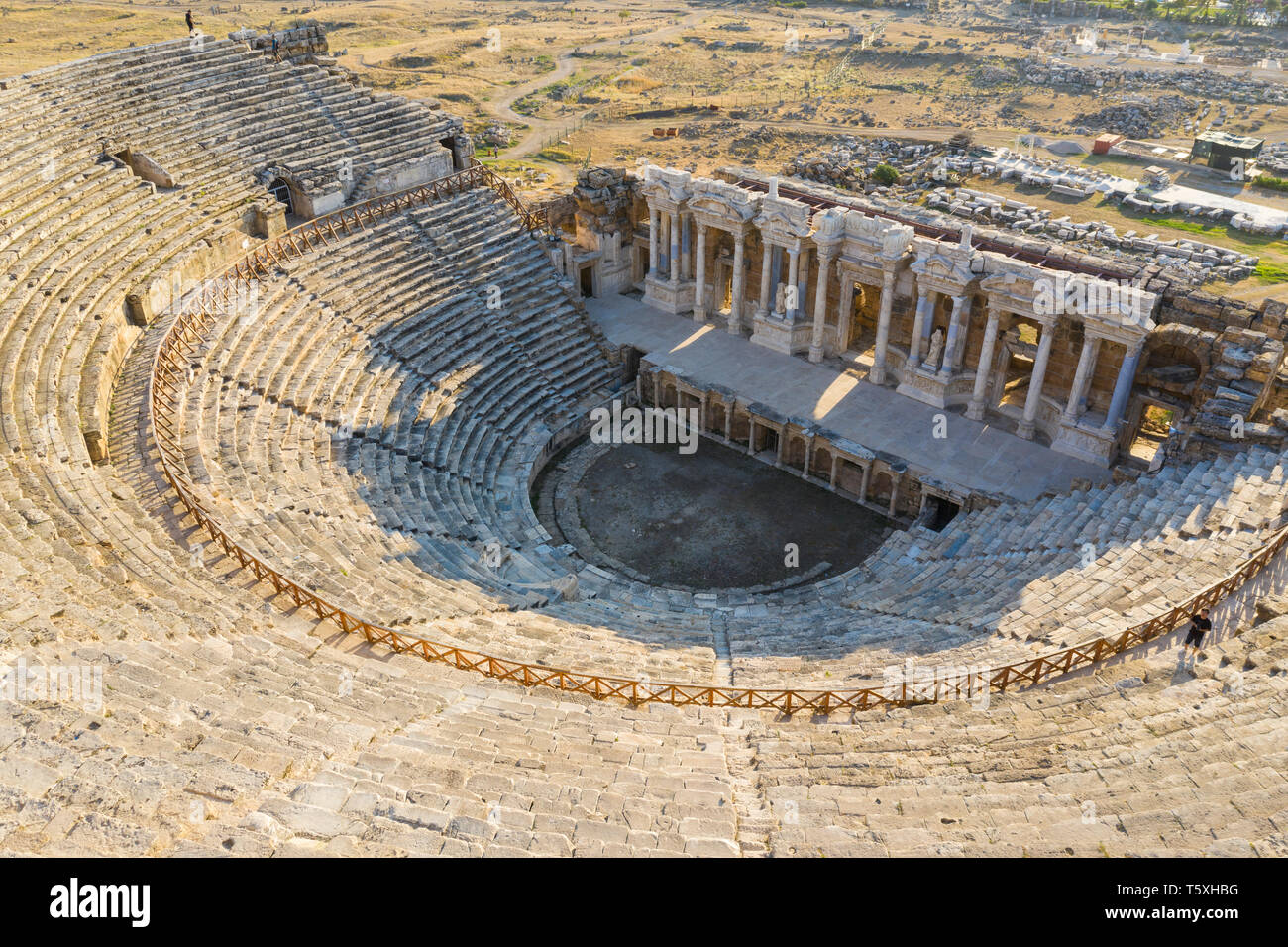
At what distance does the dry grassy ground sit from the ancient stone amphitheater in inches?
867

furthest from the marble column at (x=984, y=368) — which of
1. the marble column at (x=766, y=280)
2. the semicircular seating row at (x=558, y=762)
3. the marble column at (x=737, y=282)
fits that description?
the semicircular seating row at (x=558, y=762)

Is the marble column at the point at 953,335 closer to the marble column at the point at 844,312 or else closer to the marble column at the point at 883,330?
the marble column at the point at 883,330

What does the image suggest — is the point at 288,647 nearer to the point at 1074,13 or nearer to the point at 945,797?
the point at 945,797

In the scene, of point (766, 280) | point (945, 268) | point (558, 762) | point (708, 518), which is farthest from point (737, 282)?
point (558, 762)

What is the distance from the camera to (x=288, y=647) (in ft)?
51.6

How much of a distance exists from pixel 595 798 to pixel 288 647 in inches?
262

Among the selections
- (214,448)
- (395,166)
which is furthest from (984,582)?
(395,166)

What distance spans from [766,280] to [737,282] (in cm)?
129

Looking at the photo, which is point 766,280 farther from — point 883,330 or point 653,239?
point 653,239

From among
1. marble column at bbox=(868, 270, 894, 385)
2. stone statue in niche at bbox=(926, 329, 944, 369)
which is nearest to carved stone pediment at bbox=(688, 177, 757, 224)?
marble column at bbox=(868, 270, 894, 385)

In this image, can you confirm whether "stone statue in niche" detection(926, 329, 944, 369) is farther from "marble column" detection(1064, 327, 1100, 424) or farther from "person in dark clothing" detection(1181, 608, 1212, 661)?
"person in dark clothing" detection(1181, 608, 1212, 661)

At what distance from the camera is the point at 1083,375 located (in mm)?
27469

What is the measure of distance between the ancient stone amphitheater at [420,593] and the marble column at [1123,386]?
354 centimetres

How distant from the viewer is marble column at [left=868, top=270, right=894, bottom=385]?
30625 millimetres
